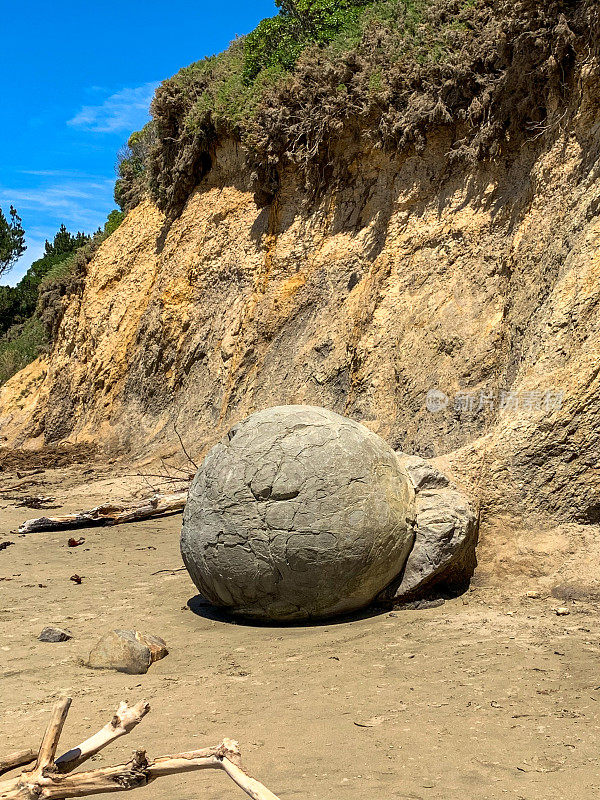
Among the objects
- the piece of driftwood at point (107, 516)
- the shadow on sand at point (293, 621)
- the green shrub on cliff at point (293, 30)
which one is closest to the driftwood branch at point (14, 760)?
the shadow on sand at point (293, 621)

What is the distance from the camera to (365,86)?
39.0ft

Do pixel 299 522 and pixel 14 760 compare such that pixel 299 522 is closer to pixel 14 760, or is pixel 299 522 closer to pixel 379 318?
pixel 14 760

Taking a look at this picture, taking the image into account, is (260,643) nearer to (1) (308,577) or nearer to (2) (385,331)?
(1) (308,577)

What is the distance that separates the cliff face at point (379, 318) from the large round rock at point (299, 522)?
4.11 feet

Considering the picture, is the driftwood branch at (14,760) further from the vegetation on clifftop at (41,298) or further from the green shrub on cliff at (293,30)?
the vegetation on clifftop at (41,298)

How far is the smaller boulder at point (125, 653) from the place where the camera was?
16.0ft

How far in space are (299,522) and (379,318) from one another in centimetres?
604

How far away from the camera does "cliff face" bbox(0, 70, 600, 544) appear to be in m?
6.51

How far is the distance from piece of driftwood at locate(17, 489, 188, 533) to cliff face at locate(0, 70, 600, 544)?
2.75 m

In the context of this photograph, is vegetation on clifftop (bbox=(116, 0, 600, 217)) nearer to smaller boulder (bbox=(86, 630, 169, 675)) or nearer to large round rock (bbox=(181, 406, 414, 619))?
large round rock (bbox=(181, 406, 414, 619))

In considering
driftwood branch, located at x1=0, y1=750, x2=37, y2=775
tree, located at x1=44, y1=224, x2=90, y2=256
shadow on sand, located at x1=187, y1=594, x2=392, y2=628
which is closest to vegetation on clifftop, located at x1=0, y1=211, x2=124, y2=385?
tree, located at x1=44, y1=224, x2=90, y2=256

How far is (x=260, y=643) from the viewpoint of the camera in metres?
5.28

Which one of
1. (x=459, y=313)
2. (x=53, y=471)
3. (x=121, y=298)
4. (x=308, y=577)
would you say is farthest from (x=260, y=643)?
(x=121, y=298)

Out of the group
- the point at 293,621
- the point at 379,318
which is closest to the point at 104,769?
the point at 293,621
